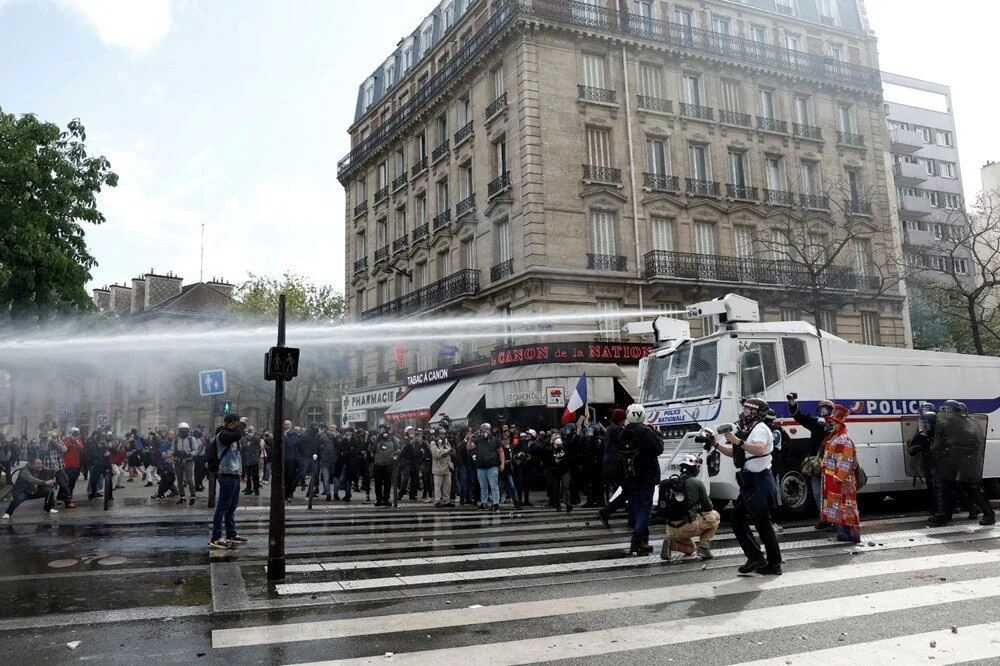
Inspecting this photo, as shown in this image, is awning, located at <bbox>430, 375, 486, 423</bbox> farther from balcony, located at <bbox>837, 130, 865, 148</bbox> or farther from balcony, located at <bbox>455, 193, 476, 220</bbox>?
balcony, located at <bbox>837, 130, 865, 148</bbox>

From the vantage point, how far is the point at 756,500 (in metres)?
7.17

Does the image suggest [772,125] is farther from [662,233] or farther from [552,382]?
[552,382]

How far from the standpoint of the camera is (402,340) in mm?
32906

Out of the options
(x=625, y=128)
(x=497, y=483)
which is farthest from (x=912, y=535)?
(x=625, y=128)

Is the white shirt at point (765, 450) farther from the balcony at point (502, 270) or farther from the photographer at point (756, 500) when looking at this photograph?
the balcony at point (502, 270)

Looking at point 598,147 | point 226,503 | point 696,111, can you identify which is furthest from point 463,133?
point 226,503

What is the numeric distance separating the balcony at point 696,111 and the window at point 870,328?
10277 mm

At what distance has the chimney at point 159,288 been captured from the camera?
6062cm

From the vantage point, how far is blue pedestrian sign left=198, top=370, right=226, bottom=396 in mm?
17062

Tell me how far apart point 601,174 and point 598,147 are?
110cm

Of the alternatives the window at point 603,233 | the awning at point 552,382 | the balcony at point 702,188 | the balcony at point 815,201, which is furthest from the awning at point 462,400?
the balcony at point 815,201

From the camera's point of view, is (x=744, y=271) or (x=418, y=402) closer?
(x=744, y=271)

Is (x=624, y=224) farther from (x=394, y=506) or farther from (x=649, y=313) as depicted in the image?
(x=394, y=506)

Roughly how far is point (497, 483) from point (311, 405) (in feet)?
150
